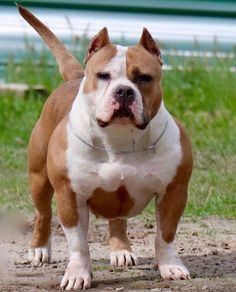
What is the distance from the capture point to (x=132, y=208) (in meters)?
6.35

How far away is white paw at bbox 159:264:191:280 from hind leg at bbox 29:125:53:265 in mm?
1025

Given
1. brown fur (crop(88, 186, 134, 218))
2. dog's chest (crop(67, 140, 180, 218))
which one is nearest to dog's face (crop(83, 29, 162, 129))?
dog's chest (crop(67, 140, 180, 218))

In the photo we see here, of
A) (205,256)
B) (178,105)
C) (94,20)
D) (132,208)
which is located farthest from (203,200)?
(94,20)

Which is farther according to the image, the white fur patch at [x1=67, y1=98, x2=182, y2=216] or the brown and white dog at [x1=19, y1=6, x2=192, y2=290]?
the white fur patch at [x1=67, y1=98, x2=182, y2=216]

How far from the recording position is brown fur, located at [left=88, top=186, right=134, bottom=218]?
244 inches

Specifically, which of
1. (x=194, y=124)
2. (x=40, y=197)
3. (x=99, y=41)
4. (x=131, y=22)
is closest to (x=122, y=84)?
(x=99, y=41)

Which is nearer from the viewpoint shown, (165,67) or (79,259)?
(79,259)

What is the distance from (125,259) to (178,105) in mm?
5453

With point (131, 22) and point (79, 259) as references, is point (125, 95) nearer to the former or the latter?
point (79, 259)

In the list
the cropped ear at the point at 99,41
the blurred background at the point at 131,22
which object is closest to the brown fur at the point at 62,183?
the cropped ear at the point at 99,41

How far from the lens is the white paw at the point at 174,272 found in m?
6.30

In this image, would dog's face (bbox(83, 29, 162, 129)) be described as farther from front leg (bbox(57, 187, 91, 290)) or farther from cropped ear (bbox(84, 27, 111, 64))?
front leg (bbox(57, 187, 91, 290))

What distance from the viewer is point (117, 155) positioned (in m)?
6.18

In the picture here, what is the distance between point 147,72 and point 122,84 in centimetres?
19
